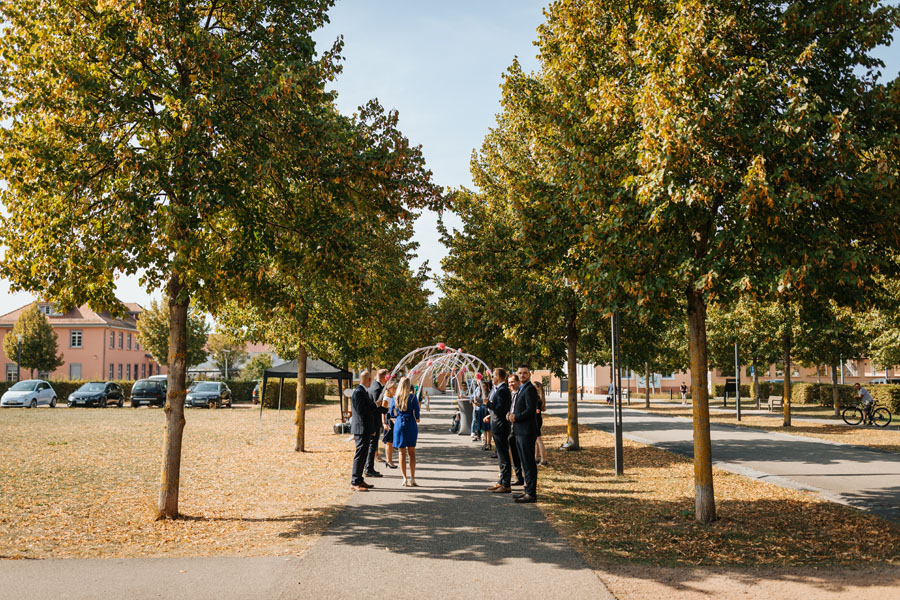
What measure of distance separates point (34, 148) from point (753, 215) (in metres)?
7.86

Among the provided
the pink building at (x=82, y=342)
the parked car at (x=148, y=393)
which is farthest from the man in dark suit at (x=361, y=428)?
the pink building at (x=82, y=342)

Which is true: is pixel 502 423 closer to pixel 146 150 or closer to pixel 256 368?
pixel 146 150

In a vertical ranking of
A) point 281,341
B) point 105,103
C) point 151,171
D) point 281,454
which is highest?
point 105,103

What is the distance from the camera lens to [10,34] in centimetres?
840

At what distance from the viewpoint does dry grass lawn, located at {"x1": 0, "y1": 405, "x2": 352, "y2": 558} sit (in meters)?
7.46

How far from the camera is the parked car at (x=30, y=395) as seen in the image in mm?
38500

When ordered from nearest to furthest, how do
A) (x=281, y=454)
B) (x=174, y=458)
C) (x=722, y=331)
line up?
(x=174, y=458) → (x=281, y=454) → (x=722, y=331)

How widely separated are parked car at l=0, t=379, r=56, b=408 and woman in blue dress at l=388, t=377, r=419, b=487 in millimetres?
35064

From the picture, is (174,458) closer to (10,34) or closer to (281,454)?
(10,34)

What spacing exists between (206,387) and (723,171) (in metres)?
41.7

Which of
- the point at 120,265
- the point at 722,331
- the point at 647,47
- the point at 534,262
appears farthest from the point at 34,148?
the point at 722,331

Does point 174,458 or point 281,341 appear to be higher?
point 281,341

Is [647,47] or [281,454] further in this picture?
[281,454]

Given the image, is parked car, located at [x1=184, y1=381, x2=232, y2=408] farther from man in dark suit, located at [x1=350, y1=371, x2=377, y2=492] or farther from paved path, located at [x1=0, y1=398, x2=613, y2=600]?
paved path, located at [x1=0, y1=398, x2=613, y2=600]
